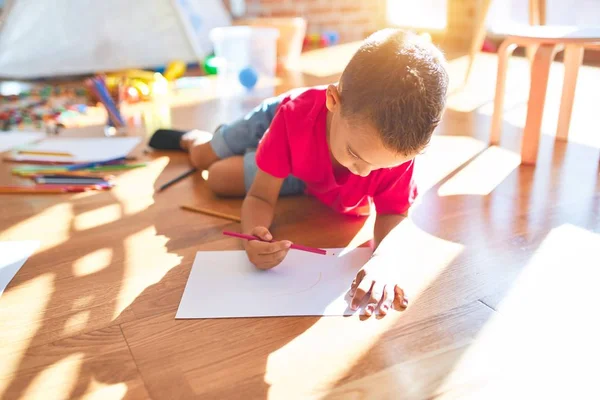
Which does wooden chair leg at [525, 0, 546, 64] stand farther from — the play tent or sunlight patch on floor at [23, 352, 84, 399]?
sunlight patch on floor at [23, 352, 84, 399]

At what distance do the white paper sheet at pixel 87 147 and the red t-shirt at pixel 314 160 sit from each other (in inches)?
27.0

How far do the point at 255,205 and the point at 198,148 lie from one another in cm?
42

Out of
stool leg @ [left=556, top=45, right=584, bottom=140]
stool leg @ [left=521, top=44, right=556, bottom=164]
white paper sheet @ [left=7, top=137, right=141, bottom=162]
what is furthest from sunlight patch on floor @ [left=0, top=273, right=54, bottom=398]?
stool leg @ [left=556, top=45, right=584, bottom=140]

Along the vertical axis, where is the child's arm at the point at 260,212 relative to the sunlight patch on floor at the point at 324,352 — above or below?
above

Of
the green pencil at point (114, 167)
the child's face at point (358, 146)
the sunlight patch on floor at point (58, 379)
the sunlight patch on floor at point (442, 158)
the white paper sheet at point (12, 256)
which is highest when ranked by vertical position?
the child's face at point (358, 146)

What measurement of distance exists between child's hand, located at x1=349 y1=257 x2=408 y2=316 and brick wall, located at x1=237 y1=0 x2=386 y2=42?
2.90 m

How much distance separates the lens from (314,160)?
0.95 meters

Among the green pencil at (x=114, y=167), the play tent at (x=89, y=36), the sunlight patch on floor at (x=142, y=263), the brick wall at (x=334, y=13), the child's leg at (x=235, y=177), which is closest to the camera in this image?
the sunlight patch on floor at (x=142, y=263)

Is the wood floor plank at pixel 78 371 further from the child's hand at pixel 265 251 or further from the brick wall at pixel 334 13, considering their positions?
the brick wall at pixel 334 13

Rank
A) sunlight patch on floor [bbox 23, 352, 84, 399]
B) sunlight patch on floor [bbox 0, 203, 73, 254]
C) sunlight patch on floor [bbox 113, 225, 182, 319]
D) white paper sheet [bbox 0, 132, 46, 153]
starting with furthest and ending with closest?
white paper sheet [bbox 0, 132, 46, 153], sunlight patch on floor [bbox 0, 203, 73, 254], sunlight patch on floor [bbox 113, 225, 182, 319], sunlight patch on floor [bbox 23, 352, 84, 399]

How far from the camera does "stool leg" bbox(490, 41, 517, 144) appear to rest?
4.82ft

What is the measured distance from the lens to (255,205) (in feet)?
3.30

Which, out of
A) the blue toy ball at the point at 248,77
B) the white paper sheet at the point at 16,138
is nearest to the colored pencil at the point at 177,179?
the white paper sheet at the point at 16,138

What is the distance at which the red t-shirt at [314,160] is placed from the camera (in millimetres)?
935
